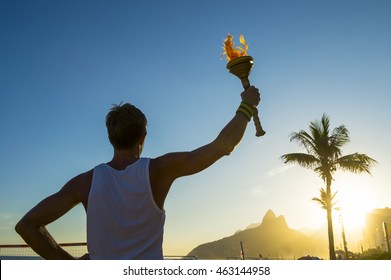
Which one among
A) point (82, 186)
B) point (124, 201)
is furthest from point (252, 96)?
point (82, 186)

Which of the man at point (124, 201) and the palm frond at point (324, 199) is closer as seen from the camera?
the man at point (124, 201)

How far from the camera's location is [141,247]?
193 cm

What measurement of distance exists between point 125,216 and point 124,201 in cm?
8

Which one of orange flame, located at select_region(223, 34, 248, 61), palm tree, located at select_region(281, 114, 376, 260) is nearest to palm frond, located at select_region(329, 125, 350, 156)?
palm tree, located at select_region(281, 114, 376, 260)

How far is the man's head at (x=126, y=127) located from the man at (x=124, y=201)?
9cm

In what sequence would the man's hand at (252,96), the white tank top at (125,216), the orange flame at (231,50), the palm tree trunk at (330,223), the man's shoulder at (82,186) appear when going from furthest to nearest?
the palm tree trunk at (330,223), the orange flame at (231,50), the man's hand at (252,96), the man's shoulder at (82,186), the white tank top at (125,216)

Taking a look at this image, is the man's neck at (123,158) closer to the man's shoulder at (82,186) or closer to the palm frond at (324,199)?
the man's shoulder at (82,186)

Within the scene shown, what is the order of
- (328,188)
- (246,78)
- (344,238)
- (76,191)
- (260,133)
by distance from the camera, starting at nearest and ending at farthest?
1. (76,191)
2. (246,78)
3. (260,133)
4. (328,188)
5. (344,238)

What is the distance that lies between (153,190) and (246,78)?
5.64 feet

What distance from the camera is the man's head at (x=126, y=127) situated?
6.95 ft

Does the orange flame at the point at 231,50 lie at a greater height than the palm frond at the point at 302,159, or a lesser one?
lesser

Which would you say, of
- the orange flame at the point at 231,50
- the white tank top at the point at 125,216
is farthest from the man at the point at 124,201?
the orange flame at the point at 231,50
